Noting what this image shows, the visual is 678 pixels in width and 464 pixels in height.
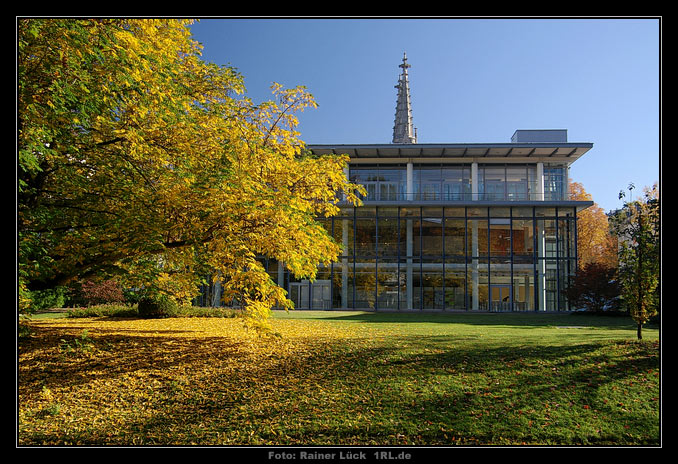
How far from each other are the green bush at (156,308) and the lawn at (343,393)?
792 cm

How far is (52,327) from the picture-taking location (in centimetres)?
1498

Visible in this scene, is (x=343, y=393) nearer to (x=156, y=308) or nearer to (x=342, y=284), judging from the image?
(x=156, y=308)

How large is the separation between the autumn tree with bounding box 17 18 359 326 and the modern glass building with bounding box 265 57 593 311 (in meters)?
20.8

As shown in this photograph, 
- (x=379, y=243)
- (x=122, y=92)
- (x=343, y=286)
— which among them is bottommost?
(x=343, y=286)

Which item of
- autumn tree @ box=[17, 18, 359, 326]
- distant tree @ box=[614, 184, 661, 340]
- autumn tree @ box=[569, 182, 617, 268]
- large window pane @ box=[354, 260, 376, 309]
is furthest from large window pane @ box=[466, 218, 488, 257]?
autumn tree @ box=[17, 18, 359, 326]

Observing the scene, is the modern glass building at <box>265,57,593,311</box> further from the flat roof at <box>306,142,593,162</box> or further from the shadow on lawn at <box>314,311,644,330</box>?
the shadow on lawn at <box>314,311,644,330</box>

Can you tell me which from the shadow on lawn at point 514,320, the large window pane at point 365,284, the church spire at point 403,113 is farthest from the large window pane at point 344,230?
the church spire at point 403,113

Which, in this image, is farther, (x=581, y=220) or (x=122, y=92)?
(x=581, y=220)

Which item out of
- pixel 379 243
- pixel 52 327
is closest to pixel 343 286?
pixel 379 243

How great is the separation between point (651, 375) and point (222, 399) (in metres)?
7.72

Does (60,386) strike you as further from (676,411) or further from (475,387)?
(676,411)

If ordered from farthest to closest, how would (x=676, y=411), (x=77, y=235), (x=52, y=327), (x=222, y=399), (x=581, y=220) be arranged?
(x=581, y=220), (x=52, y=327), (x=77, y=235), (x=222, y=399), (x=676, y=411)

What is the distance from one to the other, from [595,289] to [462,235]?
949 centimetres

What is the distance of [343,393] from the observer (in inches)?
321
